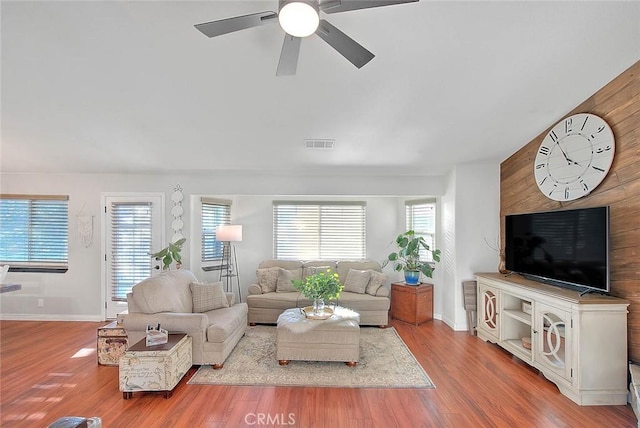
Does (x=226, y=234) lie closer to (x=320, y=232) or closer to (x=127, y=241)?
(x=127, y=241)

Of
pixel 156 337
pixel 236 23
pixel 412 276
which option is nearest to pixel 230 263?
pixel 156 337

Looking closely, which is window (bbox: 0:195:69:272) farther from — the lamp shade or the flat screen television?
the flat screen television

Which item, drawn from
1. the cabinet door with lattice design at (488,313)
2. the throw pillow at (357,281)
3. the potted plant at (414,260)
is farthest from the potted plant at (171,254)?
the cabinet door with lattice design at (488,313)

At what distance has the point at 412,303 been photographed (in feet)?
16.4

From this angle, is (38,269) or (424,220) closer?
(38,269)

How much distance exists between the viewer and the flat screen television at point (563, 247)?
2.92 meters

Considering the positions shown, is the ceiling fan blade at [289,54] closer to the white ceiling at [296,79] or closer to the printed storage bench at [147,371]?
the white ceiling at [296,79]

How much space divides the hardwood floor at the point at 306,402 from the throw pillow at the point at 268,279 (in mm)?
2142

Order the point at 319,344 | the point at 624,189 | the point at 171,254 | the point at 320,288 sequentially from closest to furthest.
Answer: the point at 624,189 < the point at 319,344 < the point at 320,288 < the point at 171,254

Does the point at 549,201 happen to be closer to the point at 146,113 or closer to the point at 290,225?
the point at 290,225

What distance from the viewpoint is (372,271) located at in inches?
214

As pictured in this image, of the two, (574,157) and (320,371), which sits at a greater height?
Answer: (574,157)

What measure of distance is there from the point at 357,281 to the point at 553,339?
2754 millimetres

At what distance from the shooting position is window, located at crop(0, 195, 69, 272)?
508 cm
